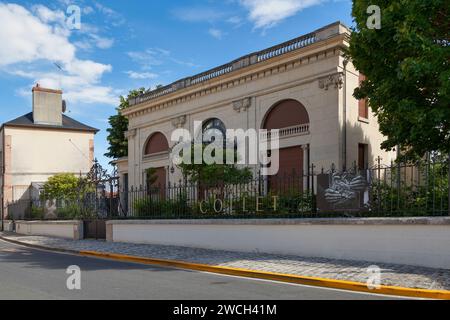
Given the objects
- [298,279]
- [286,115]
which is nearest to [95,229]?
[286,115]

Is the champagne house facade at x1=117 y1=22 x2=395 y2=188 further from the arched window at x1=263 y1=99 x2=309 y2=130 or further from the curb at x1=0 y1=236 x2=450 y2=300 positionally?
the curb at x1=0 y1=236 x2=450 y2=300

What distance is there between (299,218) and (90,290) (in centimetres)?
596

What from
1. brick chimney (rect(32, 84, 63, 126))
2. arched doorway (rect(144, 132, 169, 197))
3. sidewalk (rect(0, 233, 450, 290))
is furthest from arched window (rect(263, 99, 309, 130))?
brick chimney (rect(32, 84, 63, 126))

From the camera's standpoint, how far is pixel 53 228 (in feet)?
76.7

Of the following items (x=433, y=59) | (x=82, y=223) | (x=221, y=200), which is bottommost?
(x=82, y=223)

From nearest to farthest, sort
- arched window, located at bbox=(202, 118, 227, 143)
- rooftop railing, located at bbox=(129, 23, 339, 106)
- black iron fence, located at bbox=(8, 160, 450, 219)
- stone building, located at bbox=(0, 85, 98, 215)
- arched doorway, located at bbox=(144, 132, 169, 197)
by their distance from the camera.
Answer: black iron fence, located at bbox=(8, 160, 450, 219) < rooftop railing, located at bbox=(129, 23, 339, 106) < arched window, located at bbox=(202, 118, 227, 143) < arched doorway, located at bbox=(144, 132, 169, 197) < stone building, located at bbox=(0, 85, 98, 215)

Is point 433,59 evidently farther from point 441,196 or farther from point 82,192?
point 82,192

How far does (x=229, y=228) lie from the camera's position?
13602 mm

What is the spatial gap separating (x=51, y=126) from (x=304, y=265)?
111 feet

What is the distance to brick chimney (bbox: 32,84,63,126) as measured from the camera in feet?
128

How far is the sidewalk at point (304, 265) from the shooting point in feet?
27.1

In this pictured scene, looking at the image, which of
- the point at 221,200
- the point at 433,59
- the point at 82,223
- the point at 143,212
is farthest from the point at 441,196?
the point at 82,223

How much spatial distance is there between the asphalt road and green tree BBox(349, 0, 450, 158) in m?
4.87

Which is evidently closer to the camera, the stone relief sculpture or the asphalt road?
the asphalt road
